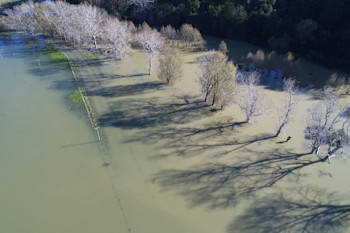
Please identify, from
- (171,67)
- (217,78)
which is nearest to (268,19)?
(171,67)

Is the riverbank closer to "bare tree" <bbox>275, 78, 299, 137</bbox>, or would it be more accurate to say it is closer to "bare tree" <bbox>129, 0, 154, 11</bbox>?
"bare tree" <bbox>275, 78, 299, 137</bbox>

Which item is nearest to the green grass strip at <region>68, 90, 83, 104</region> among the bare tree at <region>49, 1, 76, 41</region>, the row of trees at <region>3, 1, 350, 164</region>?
the row of trees at <region>3, 1, 350, 164</region>

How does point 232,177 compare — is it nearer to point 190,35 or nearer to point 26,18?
point 190,35

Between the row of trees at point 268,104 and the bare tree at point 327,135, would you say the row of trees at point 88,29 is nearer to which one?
the row of trees at point 268,104


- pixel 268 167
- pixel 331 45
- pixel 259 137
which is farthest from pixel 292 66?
pixel 268 167

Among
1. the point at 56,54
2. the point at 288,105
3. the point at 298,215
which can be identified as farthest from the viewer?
the point at 56,54

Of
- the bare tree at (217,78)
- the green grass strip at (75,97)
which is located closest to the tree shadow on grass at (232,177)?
the bare tree at (217,78)

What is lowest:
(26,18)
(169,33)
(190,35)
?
(190,35)
